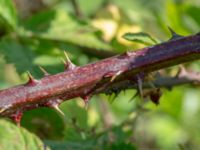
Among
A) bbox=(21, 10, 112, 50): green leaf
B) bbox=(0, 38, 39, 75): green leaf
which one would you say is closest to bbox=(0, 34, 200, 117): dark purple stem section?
bbox=(0, 38, 39, 75): green leaf

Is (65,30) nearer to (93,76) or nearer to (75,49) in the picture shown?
(75,49)

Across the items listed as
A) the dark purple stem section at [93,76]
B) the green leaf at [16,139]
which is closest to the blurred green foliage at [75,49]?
the green leaf at [16,139]

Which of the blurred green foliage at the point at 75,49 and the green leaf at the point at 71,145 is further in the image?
the blurred green foliage at the point at 75,49

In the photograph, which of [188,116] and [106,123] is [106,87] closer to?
[106,123]

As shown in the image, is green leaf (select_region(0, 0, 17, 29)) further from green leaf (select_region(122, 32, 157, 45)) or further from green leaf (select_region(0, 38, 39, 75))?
green leaf (select_region(122, 32, 157, 45))

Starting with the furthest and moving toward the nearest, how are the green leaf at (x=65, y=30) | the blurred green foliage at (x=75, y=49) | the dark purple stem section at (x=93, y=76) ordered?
the green leaf at (x=65, y=30) → the blurred green foliage at (x=75, y=49) → the dark purple stem section at (x=93, y=76)

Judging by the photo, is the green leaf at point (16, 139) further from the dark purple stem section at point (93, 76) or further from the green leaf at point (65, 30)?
the green leaf at point (65, 30)
